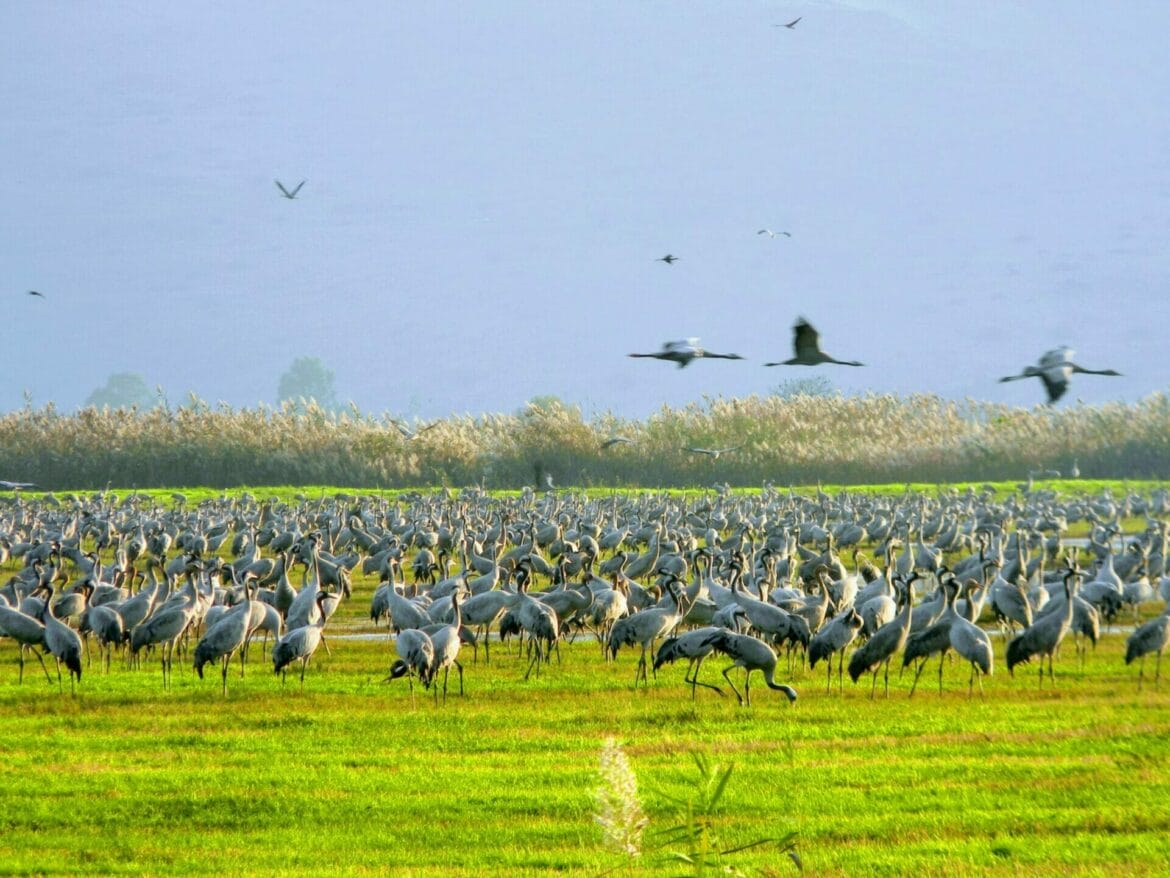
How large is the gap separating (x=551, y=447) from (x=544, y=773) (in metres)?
47.3

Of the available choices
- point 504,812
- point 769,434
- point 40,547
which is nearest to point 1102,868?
point 504,812

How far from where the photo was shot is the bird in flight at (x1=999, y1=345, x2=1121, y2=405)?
34.0 feet

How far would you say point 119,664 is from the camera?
66.7 feet

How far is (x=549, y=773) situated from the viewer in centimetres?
1277

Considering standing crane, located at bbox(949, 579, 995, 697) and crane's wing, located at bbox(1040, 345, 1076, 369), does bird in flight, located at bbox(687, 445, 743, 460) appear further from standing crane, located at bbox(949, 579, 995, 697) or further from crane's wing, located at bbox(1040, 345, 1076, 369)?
crane's wing, located at bbox(1040, 345, 1076, 369)

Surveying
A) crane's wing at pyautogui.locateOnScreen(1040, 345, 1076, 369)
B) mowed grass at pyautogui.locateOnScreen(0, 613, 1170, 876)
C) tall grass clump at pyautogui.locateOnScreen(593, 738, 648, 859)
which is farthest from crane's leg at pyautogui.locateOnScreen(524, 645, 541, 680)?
tall grass clump at pyautogui.locateOnScreen(593, 738, 648, 859)

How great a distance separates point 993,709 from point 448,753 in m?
5.85

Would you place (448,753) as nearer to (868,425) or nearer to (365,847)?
(365,847)

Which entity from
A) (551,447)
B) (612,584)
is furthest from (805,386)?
(612,584)

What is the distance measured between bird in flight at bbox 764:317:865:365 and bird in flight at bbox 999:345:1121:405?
156 cm

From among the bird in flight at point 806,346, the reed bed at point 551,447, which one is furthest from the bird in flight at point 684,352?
the reed bed at point 551,447

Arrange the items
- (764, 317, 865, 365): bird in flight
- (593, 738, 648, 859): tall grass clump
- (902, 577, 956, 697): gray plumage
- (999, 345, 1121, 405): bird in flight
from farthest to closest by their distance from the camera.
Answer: (902, 577, 956, 697): gray plumage, (764, 317, 865, 365): bird in flight, (999, 345, 1121, 405): bird in flight, (593, 738, 648, 859): tall grass clump

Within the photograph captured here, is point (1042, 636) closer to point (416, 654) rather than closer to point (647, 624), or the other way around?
point (647, 624)

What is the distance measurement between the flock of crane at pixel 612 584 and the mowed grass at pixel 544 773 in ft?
1.87
